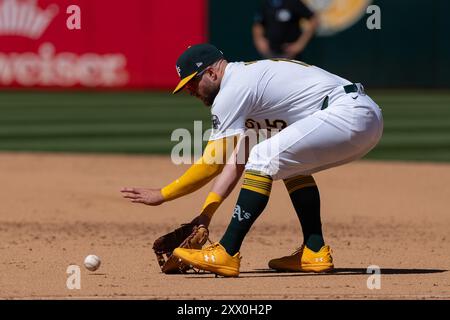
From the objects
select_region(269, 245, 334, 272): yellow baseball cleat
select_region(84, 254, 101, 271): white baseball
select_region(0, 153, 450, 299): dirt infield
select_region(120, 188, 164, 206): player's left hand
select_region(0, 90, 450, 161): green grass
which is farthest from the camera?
select_region(0, 90, 450, 161): green grass

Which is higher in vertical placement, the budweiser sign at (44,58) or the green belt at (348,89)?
the green belt at (348,89)

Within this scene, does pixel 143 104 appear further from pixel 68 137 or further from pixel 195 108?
pixel 68 137

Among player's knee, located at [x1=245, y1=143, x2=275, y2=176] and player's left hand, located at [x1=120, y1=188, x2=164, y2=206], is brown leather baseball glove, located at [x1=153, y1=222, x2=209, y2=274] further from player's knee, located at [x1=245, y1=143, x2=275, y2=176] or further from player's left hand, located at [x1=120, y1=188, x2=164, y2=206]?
player's knee, located at [x1=245, y1=143, x2=275, y2=176]

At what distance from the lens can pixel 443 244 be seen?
26.6ft

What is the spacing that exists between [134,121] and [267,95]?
38.2 ft

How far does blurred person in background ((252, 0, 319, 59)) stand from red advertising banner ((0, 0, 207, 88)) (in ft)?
15.9

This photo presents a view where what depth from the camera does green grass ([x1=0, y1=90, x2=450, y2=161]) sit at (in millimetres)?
14562

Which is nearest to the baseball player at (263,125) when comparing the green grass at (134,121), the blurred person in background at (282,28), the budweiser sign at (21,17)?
the green grass at (134,121)

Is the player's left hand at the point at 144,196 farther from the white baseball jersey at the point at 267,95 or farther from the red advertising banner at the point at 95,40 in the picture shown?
the red advertising banner at the point at 95,40

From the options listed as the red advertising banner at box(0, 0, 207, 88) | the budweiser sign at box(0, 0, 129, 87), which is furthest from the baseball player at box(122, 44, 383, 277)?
the budweiser sign at box(0, 0, 129, 87)

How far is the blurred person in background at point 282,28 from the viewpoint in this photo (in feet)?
59.4

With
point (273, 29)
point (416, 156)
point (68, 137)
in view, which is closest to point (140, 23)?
point (273, 29)

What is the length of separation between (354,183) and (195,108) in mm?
9014

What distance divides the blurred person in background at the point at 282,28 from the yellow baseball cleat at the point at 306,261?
11.3 m
